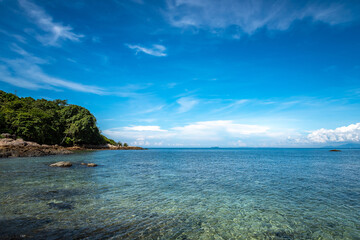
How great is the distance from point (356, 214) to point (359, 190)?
360 inches

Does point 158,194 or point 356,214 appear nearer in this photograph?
point 356,214

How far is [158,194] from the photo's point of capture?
621 inches

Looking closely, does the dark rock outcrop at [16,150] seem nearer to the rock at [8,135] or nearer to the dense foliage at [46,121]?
the rock at [8,135]

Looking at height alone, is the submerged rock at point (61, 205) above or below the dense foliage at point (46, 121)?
below

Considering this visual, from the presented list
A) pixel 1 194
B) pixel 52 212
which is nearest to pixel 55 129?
pixel 1 194

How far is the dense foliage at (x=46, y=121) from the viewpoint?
→ 6462 cm

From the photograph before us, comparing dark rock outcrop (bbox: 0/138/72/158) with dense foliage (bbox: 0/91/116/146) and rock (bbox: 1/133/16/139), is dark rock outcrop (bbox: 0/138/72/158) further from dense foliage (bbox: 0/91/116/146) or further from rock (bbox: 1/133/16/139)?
dense foliage (bbox: 0/91/116/146)

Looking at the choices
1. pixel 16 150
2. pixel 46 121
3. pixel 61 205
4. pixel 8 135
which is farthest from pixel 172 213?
pixel 46 121

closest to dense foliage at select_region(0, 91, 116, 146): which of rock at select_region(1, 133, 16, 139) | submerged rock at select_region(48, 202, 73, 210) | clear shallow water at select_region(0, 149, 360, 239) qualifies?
rock at select_region(1, 133, 16, 139)

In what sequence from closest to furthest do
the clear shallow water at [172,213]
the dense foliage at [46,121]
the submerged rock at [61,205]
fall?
1. the clear shallow water at [172,213]
2. the submerged rock at [61,205]
3. the dense foliage at [46,121]

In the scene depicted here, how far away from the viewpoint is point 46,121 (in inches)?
3034

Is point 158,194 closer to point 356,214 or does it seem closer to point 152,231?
point 152,231

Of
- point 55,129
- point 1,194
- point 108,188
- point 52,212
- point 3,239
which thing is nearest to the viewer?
point 3,239

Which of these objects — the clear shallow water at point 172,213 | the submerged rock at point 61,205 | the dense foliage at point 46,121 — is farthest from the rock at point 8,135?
the submerged rock at point 61,205
